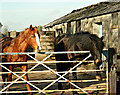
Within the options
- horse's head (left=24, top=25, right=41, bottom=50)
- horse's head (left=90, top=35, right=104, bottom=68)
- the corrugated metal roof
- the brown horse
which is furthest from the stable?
the brown horse

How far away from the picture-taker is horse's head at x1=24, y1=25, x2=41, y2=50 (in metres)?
4.80

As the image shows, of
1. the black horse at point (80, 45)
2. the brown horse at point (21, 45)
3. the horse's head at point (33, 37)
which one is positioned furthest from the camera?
the brown horse at point (21, 45)

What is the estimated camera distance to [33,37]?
495cm

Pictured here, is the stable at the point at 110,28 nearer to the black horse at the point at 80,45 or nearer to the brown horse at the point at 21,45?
the black horse at the point at 80,45

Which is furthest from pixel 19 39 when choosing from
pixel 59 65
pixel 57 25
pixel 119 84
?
pixel 57 25

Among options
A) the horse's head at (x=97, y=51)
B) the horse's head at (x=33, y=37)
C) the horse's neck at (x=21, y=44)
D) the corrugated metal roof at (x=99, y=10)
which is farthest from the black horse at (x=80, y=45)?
the corrugated metal roof at (x=99, y=10)

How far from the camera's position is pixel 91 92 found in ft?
19.3

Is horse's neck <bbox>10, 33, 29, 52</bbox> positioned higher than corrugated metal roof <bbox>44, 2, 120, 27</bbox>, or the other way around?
corrugated metal roof <bbox>44, 2, 120, 27</bbox>

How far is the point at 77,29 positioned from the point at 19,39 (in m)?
5.65

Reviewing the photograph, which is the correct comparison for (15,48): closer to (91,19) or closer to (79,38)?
(79,38)

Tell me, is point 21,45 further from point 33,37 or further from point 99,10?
point 99,10

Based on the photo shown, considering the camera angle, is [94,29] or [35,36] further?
[94,29]

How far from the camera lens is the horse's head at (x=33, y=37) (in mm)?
4805

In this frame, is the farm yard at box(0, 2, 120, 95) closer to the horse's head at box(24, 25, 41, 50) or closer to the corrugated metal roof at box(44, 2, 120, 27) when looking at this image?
Answer: the horse's head at box(24, 25, 41, 50)
